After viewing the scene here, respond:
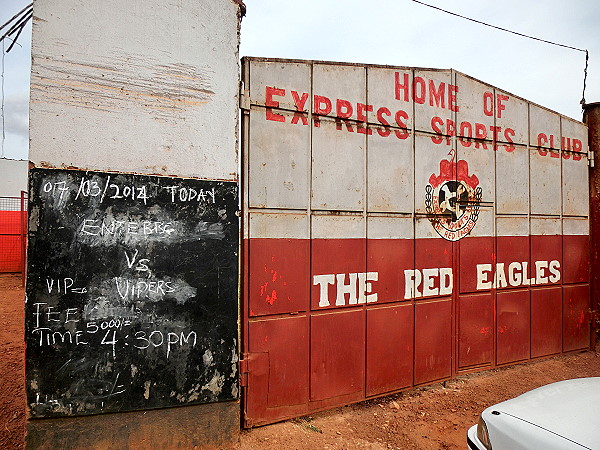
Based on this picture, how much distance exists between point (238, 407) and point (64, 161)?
97.3 inches

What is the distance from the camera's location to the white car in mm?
1917

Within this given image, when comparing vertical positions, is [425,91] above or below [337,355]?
above

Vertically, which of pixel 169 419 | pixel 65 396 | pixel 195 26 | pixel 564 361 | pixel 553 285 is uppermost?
pixel 195 26

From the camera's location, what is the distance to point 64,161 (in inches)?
110

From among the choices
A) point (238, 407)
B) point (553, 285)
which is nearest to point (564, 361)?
point (553, 285)

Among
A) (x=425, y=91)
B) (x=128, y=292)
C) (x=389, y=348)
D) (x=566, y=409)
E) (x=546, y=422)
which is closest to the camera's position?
(x=546, y=422)

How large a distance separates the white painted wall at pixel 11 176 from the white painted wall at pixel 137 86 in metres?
22.0

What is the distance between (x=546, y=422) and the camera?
209cm

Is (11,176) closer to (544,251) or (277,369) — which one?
(277,369)

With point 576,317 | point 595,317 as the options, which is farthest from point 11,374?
point 595,317

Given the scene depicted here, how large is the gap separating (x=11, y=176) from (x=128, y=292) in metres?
22.6

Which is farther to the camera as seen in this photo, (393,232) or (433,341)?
(433,341)

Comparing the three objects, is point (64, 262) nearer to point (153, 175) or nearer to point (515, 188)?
point (153, 175)

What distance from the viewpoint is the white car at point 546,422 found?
192 cm
